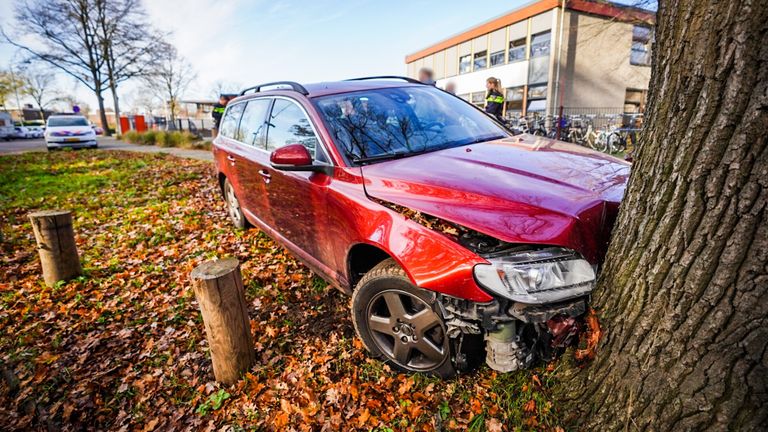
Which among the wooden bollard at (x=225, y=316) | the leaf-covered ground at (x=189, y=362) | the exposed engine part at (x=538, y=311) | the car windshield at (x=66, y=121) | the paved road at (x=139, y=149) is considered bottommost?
the leaf-covered ground at (x=189, y=362)

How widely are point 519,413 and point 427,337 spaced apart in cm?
59

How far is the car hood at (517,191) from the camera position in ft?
5.91

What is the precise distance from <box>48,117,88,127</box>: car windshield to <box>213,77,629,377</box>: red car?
2019cm

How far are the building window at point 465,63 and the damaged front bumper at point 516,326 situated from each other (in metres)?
30.7

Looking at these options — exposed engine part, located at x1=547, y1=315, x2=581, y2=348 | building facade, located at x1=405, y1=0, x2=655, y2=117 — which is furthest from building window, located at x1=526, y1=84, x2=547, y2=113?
exposed engine part, located at x1=547, y1=315, x2=581, y2=348

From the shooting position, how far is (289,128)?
326cm

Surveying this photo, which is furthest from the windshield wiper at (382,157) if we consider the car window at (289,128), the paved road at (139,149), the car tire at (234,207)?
the paved road at (139,149)

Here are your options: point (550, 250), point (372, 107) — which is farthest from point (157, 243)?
point (550, 250)

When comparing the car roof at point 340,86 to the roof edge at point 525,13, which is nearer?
the car roof at point 340,86

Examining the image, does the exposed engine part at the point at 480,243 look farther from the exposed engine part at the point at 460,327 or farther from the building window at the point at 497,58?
the building window at the point at 497,58

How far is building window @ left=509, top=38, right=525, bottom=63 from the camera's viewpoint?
1001 inches

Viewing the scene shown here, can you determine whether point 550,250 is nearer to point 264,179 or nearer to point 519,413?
point 519,413

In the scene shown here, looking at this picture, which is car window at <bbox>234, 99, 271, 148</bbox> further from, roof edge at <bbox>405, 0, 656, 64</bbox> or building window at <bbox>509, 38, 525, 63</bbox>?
building window at <bbox>509, 38, 525, 63</bbox>

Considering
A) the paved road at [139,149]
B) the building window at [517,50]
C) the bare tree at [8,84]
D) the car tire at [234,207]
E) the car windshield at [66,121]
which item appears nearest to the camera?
the car tire at [234,207]
